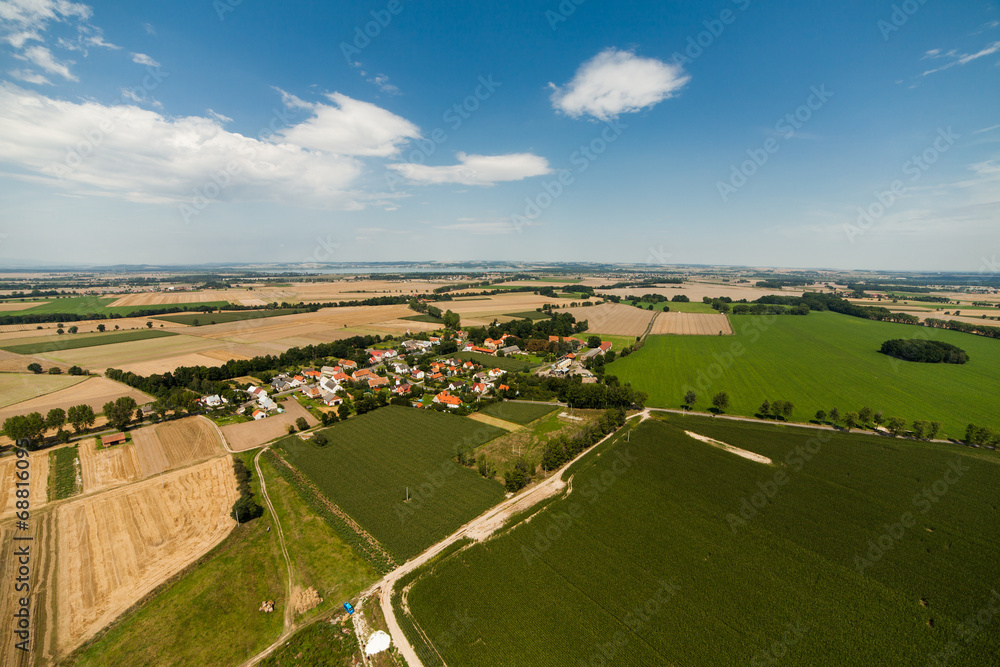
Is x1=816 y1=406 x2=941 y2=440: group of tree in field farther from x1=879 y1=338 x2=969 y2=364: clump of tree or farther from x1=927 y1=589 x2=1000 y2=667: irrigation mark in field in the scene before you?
x1=879 y1=338 x2=969 y2=364: clump of tree

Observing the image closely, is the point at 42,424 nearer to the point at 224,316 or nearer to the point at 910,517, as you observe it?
the point at 224,316

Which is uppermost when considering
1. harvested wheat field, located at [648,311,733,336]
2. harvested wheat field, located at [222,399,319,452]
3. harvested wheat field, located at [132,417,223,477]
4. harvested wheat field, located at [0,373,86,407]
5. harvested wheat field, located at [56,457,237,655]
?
harvested wheat field, located at [0,373,86,407]

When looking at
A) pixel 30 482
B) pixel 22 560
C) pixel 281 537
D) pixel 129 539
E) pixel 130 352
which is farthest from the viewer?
pixel 130 352

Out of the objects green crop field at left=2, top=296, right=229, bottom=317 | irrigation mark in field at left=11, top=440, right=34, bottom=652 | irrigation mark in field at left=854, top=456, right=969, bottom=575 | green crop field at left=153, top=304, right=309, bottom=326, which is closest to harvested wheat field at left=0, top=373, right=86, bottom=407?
irrigation mark in field at left=11, top=440, right=34, bottom=652

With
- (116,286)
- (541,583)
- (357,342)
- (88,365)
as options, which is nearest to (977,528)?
Answer: (541,583)

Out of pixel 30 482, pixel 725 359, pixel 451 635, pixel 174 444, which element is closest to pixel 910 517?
pixel 451 635
